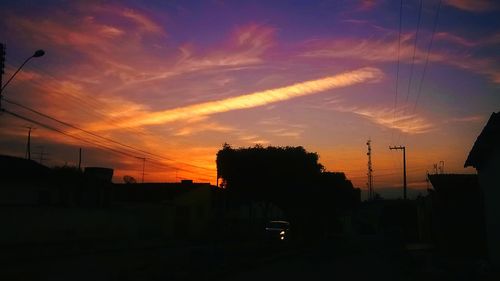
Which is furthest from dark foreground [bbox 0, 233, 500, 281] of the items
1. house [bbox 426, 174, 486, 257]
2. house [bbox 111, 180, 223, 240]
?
house [bbox 111, 180, 223, 240]

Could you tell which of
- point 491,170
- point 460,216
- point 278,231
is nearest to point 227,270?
point 491,170

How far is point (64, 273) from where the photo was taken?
19.9 meters

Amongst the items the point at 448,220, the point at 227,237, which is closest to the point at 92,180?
the point at 227,237

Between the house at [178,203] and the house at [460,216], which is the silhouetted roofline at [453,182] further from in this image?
the house at [178,203]

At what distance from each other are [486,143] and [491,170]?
106cm

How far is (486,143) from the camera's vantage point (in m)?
19.3

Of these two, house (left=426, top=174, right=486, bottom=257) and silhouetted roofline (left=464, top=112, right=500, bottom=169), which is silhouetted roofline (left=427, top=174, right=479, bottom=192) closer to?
house (left=426, top=174, right=486, bottom=257)

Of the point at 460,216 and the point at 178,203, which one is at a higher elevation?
the point at 178,203

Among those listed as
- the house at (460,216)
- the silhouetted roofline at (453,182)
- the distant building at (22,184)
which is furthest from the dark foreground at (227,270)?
the distant building at (22,184)

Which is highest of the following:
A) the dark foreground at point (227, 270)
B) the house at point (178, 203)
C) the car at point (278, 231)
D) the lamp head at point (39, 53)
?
the lamp head at point (39, 53)

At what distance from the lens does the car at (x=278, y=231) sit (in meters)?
47.8

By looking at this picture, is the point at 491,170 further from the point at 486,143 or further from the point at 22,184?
the point at 22,184

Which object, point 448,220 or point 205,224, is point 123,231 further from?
point 448,220

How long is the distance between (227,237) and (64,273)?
31.6m
